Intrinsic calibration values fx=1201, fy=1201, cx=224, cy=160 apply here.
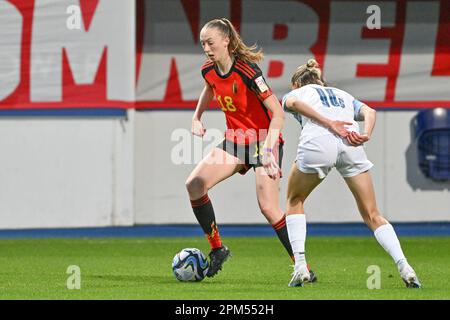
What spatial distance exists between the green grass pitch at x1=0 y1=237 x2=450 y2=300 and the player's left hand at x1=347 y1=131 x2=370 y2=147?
3.27ft

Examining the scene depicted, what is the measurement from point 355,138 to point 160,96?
817cm

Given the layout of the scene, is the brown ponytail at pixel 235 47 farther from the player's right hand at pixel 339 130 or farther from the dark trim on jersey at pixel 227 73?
the player's right hand at pixel 339 130

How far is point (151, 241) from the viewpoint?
14258 mm

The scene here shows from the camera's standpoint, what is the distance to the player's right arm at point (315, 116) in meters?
8.19

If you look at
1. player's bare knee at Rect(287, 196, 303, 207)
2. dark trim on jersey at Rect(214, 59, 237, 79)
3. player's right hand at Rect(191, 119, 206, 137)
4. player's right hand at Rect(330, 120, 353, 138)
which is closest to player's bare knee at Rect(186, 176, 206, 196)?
player's right hand at Rect(191, 119, 206, 137)

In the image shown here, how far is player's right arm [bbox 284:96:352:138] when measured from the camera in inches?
322

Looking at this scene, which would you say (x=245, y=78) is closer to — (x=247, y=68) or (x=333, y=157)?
(x=247, y=68)

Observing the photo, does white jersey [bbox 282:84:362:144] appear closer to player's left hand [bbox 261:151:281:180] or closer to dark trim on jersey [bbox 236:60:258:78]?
player's left hand [bbox 261:151:281:180]

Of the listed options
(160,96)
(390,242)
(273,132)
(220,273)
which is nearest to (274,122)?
(273,132)

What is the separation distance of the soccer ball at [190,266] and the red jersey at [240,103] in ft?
3.07

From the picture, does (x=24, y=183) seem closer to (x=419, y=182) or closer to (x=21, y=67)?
(x=21, y=67)

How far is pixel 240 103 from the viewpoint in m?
9.17
